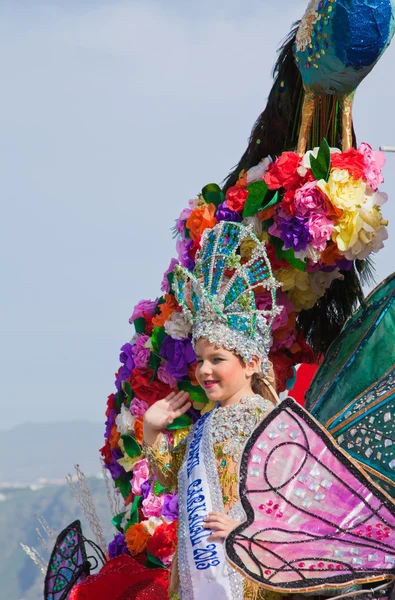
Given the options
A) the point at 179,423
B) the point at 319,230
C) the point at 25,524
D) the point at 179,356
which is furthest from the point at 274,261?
the point at 25,524

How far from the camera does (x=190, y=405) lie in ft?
19.0

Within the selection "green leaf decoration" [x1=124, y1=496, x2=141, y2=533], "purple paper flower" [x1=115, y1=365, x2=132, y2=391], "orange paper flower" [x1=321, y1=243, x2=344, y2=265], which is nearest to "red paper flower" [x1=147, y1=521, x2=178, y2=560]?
"green leaf decoration" [x1=124, y1=496, x2=141, y2=533]

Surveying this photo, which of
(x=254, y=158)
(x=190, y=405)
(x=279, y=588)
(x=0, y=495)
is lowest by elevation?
(x=279, y=588)

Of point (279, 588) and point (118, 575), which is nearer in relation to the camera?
point (279, 588)

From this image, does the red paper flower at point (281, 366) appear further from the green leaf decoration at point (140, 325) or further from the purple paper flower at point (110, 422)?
the purple paper flower at point (110, 422)

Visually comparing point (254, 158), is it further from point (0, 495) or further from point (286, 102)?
point (0, 495)

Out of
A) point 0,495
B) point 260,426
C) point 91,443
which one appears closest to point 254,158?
point 260,426

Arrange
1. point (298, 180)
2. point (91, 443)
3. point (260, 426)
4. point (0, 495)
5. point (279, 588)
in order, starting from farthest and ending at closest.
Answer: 1. point (91, 443)
2. point (0, 495)
3. point (298, 180)
4. point (260, 426)
5. point (279, 588)

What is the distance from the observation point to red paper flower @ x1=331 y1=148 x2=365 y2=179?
5.57 m

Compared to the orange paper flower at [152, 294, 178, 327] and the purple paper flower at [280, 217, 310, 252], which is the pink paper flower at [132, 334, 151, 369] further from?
the purple paper flower at [280, 217, 310, 252]

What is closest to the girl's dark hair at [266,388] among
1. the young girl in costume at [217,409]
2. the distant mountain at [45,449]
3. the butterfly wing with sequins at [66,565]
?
the young girl in costume at [217,409]

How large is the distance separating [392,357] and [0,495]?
31.5 metres

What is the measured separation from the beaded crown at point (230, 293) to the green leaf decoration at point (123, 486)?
1307 mm

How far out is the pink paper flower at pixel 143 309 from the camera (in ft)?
21.4
